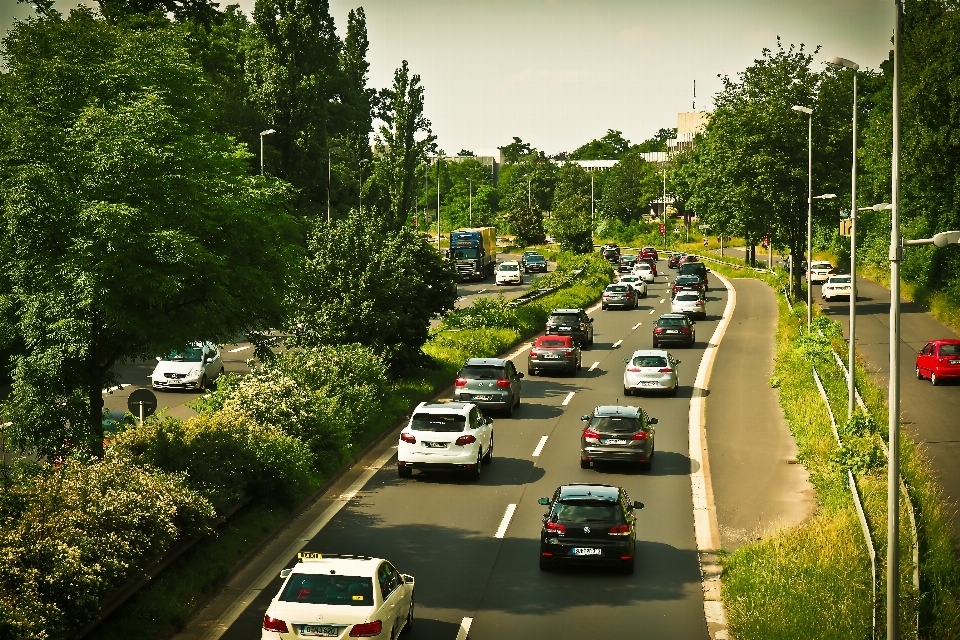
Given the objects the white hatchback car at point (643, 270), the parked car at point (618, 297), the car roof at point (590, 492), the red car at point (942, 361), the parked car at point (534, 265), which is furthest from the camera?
the parked car at point (534, 265)

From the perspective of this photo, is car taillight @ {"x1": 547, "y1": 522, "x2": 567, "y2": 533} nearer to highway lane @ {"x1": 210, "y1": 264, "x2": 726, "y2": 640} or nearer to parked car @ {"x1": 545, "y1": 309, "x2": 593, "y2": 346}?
highway lane @ {"x1": 210, "y1": 264, "x2": 726, "y2": 640}

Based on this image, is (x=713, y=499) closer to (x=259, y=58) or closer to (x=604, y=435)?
(x=604, y=435)

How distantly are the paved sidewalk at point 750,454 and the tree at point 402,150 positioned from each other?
25.7 meters

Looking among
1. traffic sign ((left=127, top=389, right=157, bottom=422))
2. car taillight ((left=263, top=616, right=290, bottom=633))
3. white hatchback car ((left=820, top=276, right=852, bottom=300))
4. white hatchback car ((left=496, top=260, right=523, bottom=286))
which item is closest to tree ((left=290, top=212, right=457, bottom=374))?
traffic sign ((left=127, top=389, right=157, bottom=422))

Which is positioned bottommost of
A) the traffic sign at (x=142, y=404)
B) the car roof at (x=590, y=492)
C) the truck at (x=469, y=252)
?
the car roof at (x=590, y=492)

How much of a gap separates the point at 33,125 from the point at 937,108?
4673cm

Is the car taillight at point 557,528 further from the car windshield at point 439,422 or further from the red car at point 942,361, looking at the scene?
the red car at point 942,361

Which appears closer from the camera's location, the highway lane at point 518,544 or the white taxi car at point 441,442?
the highway lane at point 518,544

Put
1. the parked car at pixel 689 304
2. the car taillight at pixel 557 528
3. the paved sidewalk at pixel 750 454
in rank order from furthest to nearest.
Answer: the parked car at pixel 689 304, the paved sidewalk at pixel 750 454, the car taillight at pixel 557 528

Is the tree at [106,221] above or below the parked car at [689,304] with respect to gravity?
above

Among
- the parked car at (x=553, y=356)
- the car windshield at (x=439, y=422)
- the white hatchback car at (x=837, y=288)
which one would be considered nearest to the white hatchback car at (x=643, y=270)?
the white hatchback car at (x=837, y=288)

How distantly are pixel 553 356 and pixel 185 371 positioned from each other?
13182mm

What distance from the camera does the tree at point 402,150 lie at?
66.6m

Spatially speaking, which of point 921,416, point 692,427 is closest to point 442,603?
point 692,427
